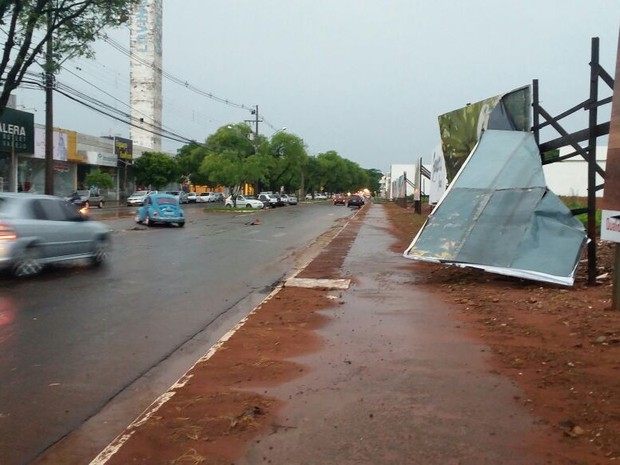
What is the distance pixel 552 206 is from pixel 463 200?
1533 millimetres

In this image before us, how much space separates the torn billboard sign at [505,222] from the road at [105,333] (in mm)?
3392

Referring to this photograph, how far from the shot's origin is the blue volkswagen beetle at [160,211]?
2764 centimetres

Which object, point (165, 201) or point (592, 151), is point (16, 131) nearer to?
point (165, 201)

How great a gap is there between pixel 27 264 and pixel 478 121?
31.6ft

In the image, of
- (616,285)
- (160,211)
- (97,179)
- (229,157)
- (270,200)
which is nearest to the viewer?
(616,285)

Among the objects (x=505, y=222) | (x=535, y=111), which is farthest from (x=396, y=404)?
(x=535, y=111)

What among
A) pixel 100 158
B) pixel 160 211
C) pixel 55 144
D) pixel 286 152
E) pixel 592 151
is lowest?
pixel 160 211

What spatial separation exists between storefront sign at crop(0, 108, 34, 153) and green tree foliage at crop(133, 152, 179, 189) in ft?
71.2

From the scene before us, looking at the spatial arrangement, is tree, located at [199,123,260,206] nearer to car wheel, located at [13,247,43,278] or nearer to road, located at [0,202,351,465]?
road, located at [0,202,351,465]

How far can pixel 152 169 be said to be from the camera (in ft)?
212

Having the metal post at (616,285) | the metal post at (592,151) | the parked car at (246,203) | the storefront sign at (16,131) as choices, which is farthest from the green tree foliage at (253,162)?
the metal post at (616,285)

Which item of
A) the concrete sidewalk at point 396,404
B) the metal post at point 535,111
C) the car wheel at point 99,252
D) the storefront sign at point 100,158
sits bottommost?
the concrete sidewalk at point 396,404

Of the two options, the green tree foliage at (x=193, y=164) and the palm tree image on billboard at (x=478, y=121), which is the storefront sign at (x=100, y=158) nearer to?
the green tree foliage at (x=193, y=164)

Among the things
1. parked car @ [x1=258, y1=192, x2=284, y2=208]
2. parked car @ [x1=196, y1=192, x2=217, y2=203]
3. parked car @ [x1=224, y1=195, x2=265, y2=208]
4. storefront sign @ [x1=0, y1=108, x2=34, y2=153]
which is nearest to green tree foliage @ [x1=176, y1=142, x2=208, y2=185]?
parked car @ [x1=196, y1=192, x2=217, y2=203]
